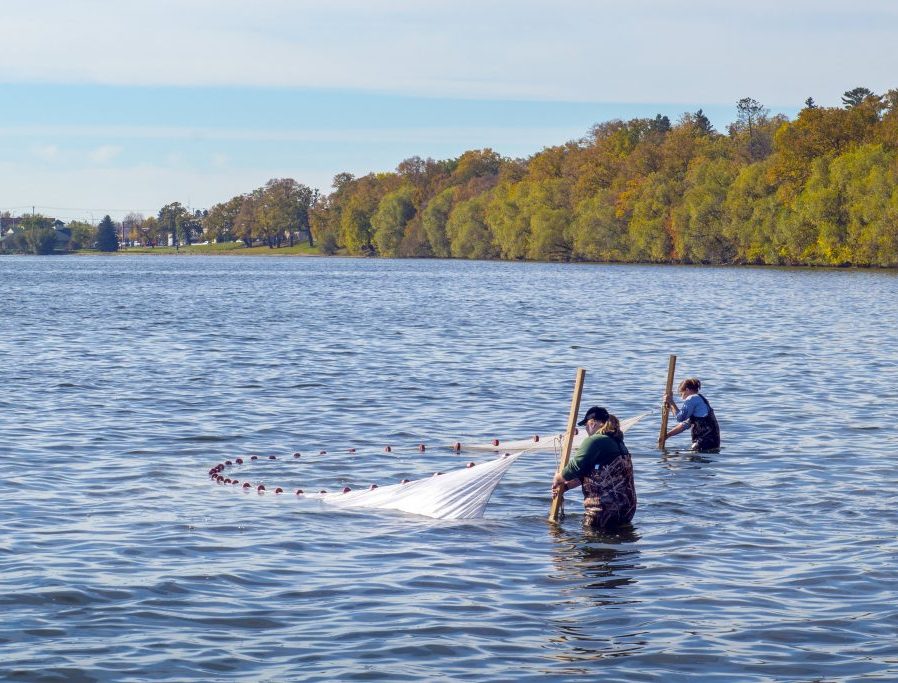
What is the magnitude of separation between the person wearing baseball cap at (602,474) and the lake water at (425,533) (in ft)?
0.96

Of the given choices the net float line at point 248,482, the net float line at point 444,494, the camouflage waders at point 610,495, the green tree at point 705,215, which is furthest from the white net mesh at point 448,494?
the green tree at point 705,215

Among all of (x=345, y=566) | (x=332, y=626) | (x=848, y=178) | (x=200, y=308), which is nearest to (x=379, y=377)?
(x=345, y=566)

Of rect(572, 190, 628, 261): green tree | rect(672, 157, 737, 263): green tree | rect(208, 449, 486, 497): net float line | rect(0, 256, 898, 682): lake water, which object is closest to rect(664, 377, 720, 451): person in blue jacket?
rect(0, 256, 898, 682): lake water

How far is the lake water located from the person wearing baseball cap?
0.96 ft

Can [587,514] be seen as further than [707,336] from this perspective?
No

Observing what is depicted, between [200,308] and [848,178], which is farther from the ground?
[848,178]

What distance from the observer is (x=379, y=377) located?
36.1 metres

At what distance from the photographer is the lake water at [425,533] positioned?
11.5 meters

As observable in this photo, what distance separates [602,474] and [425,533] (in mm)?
2286

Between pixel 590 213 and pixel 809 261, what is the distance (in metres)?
36.8

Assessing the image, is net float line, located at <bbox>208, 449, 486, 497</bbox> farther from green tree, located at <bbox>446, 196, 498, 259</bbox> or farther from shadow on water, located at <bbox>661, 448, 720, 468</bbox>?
green tree, located at <bbox>446, 196, 498, 259</bbox>

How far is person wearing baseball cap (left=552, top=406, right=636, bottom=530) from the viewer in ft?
51.1

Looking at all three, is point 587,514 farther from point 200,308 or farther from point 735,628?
point 200,308

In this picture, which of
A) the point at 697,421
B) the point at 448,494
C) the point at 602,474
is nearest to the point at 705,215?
the point at 697,421
